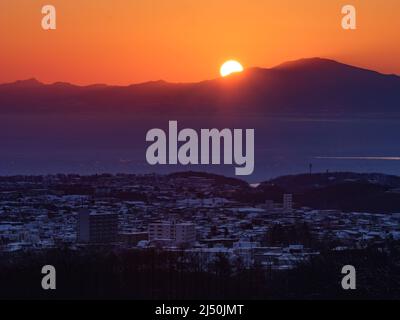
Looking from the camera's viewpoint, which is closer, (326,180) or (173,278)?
(173,278)

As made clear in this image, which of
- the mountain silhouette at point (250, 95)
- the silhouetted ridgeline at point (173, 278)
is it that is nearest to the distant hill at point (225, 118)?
the mountain silhouette at point (250, 95)

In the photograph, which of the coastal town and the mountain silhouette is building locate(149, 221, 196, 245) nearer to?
the coastal town

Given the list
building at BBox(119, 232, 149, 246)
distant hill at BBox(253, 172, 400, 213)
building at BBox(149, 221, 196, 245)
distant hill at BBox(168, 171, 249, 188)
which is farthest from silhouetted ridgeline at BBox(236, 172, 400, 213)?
building at BBox(119, 232, 149, 246)

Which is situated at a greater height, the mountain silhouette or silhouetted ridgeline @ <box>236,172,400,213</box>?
the mountain silhouette

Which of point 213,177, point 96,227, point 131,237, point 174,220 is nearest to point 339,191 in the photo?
point 213,177

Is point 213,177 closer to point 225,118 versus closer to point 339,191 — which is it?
point 225,118

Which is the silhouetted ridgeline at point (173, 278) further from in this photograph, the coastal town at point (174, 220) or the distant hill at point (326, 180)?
the distant hill at point (326, 180)

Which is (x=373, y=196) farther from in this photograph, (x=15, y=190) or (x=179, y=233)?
(x=15, y=190)
